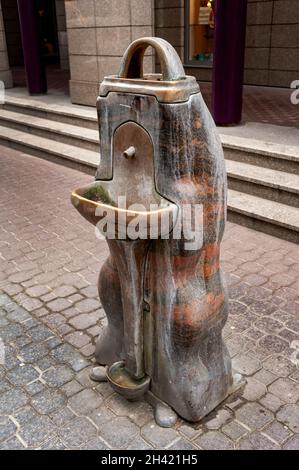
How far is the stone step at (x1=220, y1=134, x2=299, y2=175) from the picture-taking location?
20.5ft

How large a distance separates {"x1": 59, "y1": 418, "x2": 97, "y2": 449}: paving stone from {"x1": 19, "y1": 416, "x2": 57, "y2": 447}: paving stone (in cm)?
8

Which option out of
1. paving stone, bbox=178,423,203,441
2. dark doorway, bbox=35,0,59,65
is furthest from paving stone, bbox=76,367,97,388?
dark doorway, bbox=35,0,59,65

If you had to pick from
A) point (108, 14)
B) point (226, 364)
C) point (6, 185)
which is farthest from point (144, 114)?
point (108, 14)

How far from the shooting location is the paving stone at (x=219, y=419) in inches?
120

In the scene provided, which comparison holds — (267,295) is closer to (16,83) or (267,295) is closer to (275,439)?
(275,439)

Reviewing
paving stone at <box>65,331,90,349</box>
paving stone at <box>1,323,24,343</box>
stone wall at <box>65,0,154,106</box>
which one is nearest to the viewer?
paving stone at <box>65,331,90,349</box>

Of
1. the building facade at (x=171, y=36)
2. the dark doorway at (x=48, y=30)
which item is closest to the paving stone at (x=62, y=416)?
the building facade at (x=171, y=36)

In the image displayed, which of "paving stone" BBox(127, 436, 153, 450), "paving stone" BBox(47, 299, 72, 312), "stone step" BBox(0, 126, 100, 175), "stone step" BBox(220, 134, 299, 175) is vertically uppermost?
"stone step" BBox(220, 134, 299, 175)

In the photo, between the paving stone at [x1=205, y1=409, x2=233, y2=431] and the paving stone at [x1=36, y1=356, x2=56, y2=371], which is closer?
the paving stone at [x1=205, y1=409, x2=233, y2=431]

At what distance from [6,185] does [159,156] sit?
19.5ft

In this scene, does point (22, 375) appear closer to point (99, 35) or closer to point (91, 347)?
point (91, 347)

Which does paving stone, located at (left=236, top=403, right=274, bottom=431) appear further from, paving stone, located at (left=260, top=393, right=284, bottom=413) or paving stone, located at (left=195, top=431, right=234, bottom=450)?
paving stone, located at (left=195, top=431, right=234, bottom=450)

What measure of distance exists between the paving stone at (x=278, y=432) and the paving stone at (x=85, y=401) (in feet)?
3.74

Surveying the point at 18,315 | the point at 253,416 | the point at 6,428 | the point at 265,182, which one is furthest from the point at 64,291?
the point at 265,182
